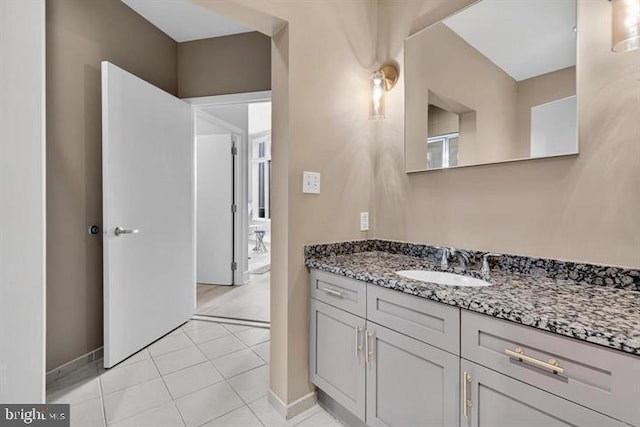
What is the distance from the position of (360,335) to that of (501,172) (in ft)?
3.31

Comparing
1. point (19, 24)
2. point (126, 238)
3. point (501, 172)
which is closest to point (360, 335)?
point (501, 172)

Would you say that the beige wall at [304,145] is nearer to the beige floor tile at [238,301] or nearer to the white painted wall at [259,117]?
the beige floor tile at [238,301]

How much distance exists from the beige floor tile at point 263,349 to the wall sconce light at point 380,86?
1.84 meters

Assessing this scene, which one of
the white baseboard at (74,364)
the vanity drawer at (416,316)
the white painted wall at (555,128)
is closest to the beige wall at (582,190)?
the white painted wall at (555,128)

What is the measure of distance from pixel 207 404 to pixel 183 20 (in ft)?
9.41

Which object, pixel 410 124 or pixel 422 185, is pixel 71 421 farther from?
pixel 410 124

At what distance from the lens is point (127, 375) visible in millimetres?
1924

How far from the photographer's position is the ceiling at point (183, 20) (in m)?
2.30

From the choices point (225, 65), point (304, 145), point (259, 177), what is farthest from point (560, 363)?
point (259, 177)

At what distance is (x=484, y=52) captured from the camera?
1477 millimetres

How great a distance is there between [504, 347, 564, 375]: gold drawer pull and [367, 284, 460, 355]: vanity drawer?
17 centimetres

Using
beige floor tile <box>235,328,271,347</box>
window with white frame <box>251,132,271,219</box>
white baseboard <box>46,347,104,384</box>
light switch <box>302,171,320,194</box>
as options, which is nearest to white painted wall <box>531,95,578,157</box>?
light switch <box>302,171,320,194</box>

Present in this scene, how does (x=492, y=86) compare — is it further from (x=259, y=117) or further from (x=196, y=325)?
(x=259, y=117)

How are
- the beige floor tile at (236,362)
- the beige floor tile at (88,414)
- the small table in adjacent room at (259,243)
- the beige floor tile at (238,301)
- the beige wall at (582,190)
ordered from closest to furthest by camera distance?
the beige wall at (582,190), the beige floor tile at (88,414), the beige floor tile at (236,362), the beige floor tile at (238,301), the small table in adjacent room at (259,243)
